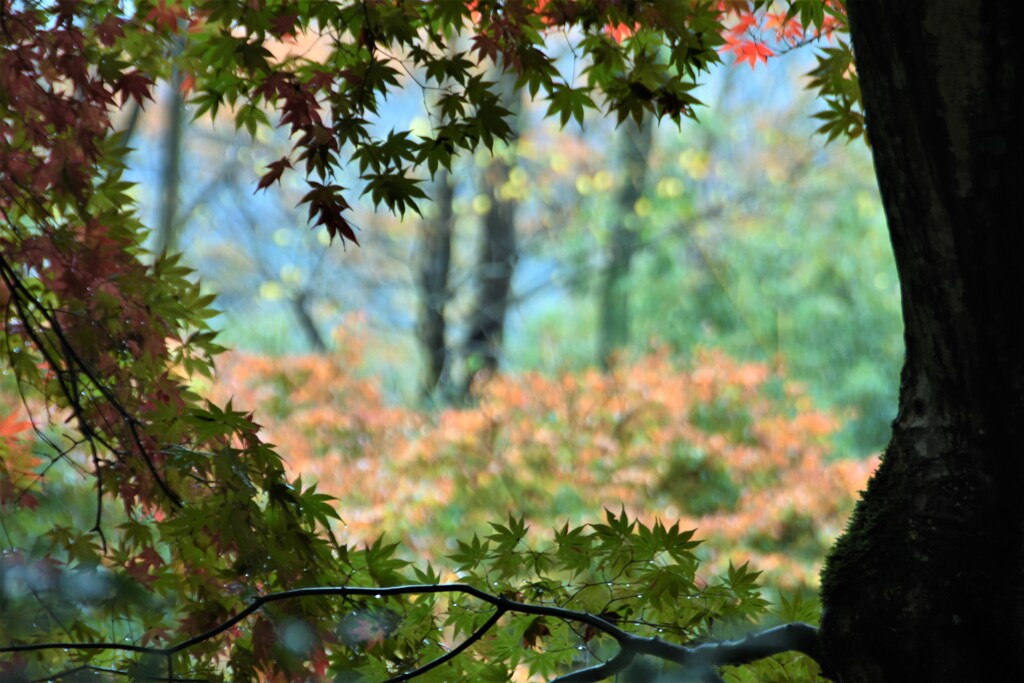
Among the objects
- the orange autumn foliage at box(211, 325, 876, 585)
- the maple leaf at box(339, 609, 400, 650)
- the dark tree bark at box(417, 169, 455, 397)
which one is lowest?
the maple leaf at box(339, 609, 400, 650)

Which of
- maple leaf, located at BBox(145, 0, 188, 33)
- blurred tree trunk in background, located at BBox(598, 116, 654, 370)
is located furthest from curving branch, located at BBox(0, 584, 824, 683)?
blurred tree trunk in background, located at BBox(598, 116, 654, 370)

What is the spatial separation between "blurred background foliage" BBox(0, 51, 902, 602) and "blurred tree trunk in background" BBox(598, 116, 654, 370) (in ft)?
0.07

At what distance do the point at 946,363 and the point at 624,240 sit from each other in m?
8.37

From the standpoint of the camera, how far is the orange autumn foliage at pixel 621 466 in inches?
249

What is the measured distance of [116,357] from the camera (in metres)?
2.14

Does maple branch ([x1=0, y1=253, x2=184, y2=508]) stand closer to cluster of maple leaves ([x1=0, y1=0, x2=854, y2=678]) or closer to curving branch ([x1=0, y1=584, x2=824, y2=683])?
cluster of maple leaves ([x1=0, y1=0, x2=854, y2=678])

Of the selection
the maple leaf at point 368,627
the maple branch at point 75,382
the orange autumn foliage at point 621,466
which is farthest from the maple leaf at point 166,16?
the orange autumn foliage at point 621,466

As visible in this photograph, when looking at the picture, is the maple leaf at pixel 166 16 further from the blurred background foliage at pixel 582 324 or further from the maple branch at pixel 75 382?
the blurred background foliage at pixel 582 324

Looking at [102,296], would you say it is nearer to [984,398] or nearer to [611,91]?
[611,91]

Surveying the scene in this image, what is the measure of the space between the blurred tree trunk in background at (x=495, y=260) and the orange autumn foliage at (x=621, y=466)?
266cm

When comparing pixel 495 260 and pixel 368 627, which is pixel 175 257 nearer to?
pixel 368 627

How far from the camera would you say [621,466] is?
644 cm

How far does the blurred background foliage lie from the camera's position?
21.1 feet

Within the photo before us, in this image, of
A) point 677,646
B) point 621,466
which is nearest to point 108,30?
point 677,646
